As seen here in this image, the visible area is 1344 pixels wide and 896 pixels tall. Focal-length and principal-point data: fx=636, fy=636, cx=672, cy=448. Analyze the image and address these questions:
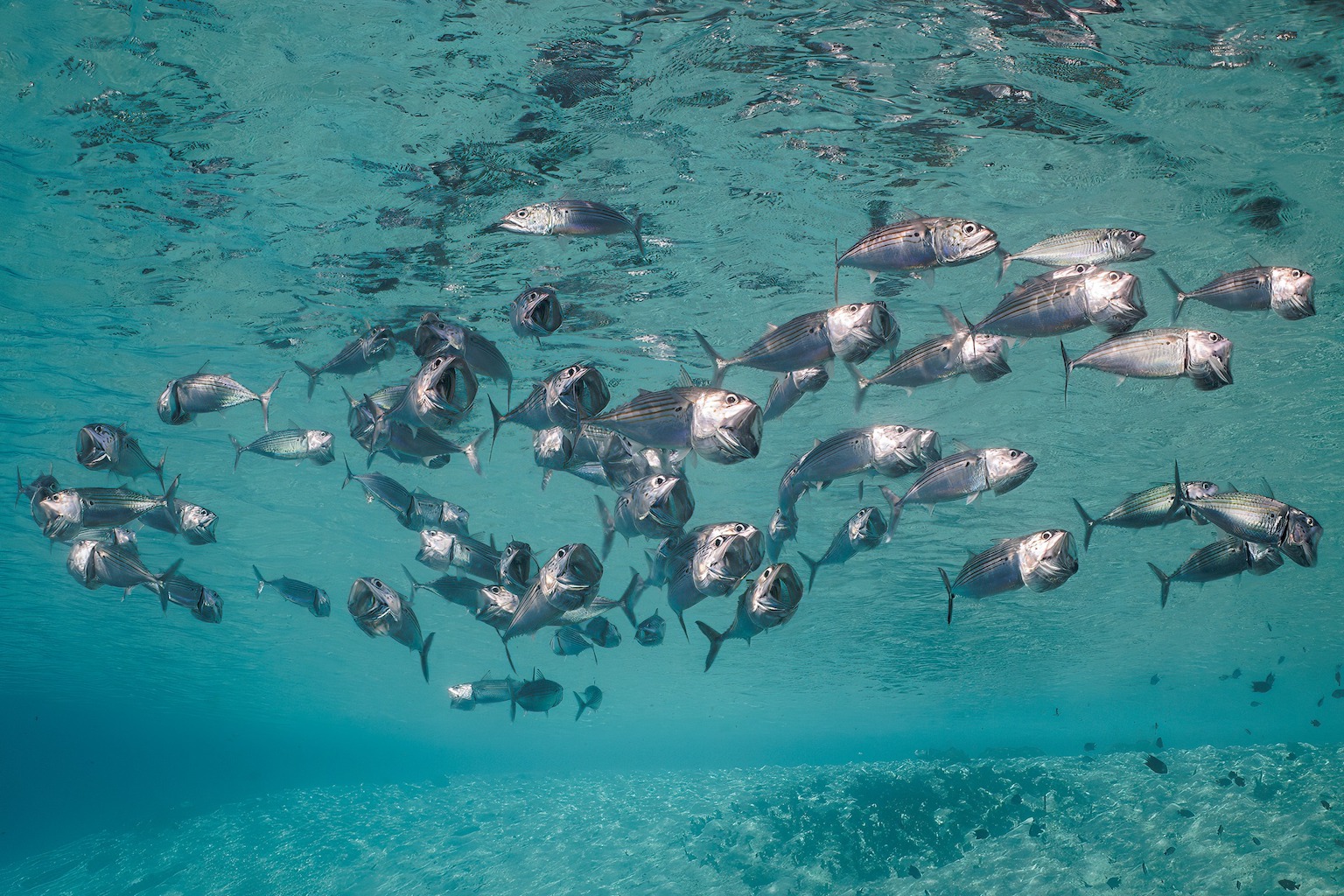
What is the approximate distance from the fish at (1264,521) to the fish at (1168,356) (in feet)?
2.22

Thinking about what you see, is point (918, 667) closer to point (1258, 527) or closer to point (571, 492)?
point (571, 492)

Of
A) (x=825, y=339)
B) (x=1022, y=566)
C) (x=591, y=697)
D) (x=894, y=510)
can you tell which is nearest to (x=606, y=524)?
(x=825, y=339)

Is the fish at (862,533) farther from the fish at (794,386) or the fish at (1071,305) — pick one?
the fish at (1071,305)

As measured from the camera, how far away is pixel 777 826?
1911cm

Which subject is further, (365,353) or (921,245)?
(365,353)

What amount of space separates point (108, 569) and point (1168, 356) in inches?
331

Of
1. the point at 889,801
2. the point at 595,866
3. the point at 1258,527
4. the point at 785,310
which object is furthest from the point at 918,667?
the point at 1258,527

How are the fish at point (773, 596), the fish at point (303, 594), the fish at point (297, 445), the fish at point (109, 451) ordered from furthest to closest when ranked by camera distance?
the fish at point (297, 445) < the fish at point (303, 594) < the fish at point (109, 451) < the fish at point (773, 596)

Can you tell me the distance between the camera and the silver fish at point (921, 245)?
13.8 ft

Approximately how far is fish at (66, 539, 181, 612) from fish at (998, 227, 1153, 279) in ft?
A: 25.5

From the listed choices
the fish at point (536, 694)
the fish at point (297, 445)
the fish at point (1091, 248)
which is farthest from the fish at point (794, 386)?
the fish at point (297, 445)

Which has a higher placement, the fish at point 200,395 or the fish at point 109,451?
the fish at point 200,395

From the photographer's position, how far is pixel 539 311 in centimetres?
448

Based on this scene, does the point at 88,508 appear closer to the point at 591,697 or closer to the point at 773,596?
the point at 773,596
